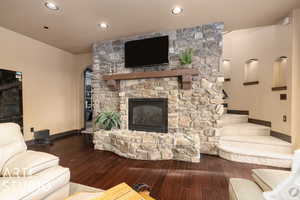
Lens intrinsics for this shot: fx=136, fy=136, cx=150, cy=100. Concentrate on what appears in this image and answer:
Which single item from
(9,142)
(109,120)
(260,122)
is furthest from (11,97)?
(260,122)

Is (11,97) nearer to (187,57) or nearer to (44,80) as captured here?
(44,80)

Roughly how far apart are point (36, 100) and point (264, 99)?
5816mm

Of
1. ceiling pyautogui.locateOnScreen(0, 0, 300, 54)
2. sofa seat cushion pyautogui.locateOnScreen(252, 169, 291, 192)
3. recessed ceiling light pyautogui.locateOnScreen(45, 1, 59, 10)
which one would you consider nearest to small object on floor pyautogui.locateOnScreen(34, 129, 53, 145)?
ceiling pyautogui.locateOnScreen(0, 0, 300, 54)

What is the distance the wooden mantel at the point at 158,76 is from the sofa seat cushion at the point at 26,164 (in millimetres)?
2200

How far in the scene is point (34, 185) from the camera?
3.52 ft

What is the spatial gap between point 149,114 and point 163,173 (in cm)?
137

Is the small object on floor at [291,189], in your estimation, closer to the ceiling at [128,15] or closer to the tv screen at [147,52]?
the ceiling at [128,15]

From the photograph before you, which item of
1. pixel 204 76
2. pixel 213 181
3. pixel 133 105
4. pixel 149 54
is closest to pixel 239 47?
pixel 204 76

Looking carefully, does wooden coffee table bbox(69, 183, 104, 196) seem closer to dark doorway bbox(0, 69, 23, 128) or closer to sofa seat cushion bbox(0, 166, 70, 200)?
sofa seat cushion bbox(0, 166, 70, 200)

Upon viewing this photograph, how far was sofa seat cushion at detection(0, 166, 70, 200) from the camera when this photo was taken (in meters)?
0.97

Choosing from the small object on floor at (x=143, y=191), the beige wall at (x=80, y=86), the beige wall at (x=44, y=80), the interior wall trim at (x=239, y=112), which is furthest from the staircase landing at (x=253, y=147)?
the beige wall at (x=44, y=80)

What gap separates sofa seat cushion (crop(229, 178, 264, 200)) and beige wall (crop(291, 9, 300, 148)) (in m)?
2.32

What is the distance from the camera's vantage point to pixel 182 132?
3.00m

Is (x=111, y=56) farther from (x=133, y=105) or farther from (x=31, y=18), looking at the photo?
(x=31, y=18)
